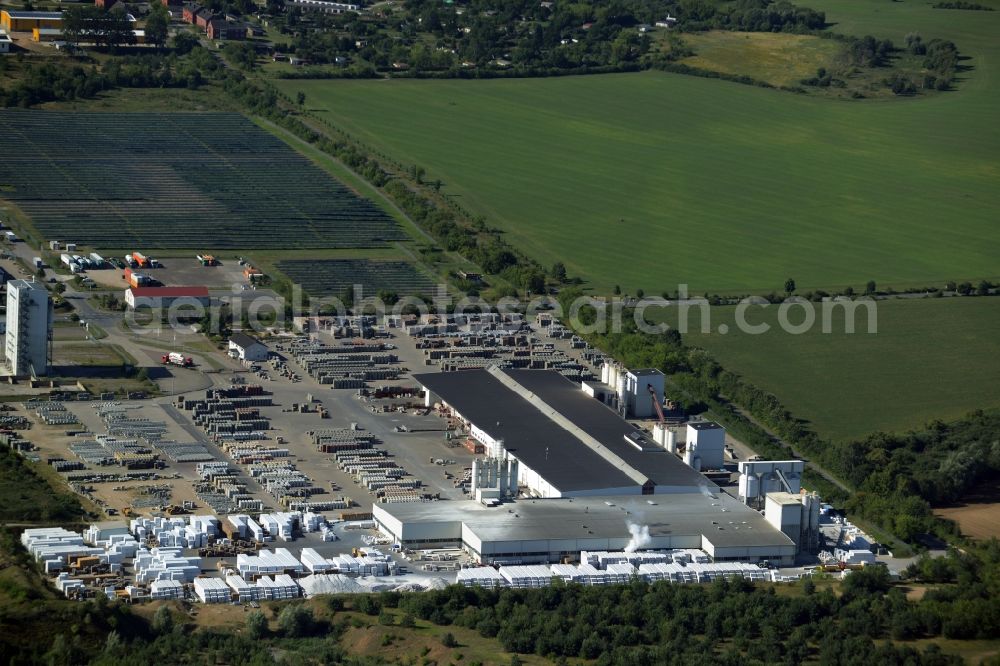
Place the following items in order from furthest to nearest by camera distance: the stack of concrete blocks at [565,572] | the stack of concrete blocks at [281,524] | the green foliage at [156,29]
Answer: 1. the green foliage at [156,29]
2. the stack of concrete blocks at [281,524]
3. the stack of concrete blocks at [565,572]

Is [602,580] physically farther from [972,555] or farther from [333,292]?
[333,292]

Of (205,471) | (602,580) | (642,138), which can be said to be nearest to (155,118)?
(642,138)

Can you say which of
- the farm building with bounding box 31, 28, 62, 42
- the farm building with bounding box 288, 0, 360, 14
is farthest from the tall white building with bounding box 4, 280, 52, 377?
the farm building with bounding box 288, 0, 360, 14

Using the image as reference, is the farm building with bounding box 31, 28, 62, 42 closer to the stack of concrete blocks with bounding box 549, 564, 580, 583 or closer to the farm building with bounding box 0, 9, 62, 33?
the farm building with bounding box 0, 9, 62, 33

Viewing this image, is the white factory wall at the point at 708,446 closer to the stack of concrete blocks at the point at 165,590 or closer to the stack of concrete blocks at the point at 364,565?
the stack of concrete blocks at the point at 364,565

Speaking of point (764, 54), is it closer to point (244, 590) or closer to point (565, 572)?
point (565, 572)

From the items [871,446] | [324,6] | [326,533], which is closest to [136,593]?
[326,533]

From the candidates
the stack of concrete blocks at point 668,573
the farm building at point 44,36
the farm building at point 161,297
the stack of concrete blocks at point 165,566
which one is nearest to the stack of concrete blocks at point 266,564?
the stack of concrete blocks at point 165,566
